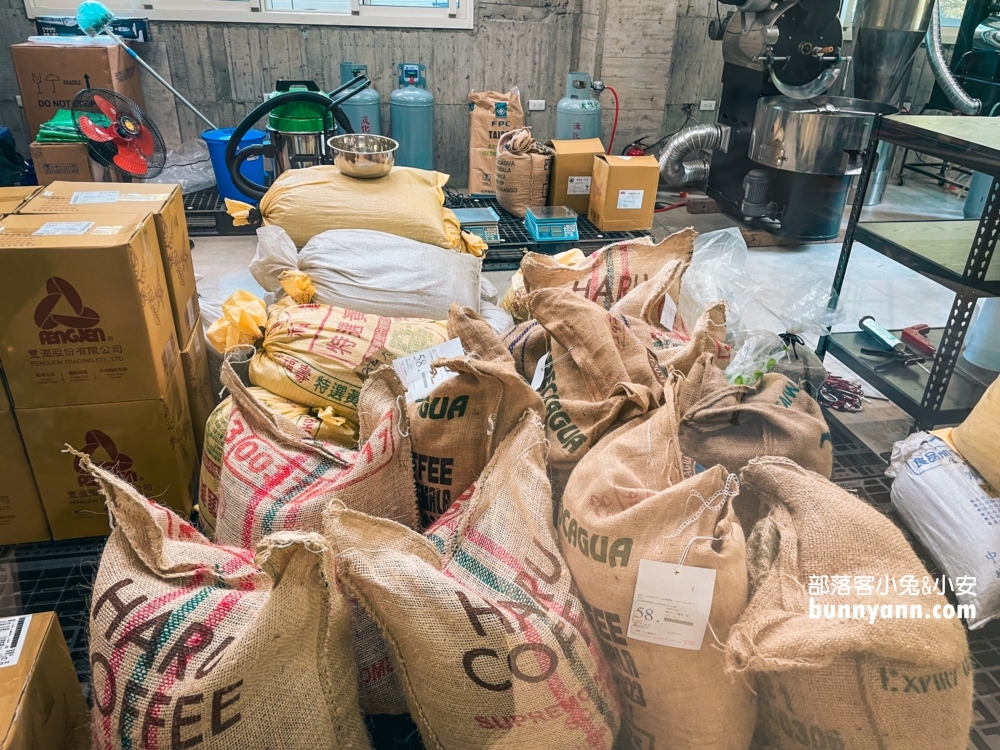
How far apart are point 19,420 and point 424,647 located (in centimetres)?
109

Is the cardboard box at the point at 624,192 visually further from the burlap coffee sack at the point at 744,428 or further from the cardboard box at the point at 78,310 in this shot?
the cardboard box at the point at 78,310

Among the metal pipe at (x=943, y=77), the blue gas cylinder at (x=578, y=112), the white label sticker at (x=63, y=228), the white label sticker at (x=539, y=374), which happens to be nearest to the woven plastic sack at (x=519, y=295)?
the white label sticker at (x=539, y=374)

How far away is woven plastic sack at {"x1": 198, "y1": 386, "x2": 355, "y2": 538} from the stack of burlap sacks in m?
0.18

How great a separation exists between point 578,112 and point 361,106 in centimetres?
137

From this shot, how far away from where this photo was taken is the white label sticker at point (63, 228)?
4.47ft

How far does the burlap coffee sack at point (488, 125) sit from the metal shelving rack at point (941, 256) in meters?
2.64

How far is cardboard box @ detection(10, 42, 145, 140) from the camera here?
3.65 m

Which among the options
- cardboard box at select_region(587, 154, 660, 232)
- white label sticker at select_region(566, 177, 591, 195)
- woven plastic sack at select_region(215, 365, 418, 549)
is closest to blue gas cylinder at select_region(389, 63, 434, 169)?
white label sticker at select_region(566, 177, 591, 195)

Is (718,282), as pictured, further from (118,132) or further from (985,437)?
(118,132)

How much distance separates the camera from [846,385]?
2434mm

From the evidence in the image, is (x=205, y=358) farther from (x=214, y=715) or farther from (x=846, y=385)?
(x=846, y=385)

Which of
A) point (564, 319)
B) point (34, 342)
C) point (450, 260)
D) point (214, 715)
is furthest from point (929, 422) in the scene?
point (34, 342)

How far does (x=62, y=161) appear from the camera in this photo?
11.5 feet

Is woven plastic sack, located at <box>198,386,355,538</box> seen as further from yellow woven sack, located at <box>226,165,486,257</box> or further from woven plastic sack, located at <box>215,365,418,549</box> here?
yellow woven sack, located at <box>226,165,486,257</box>
